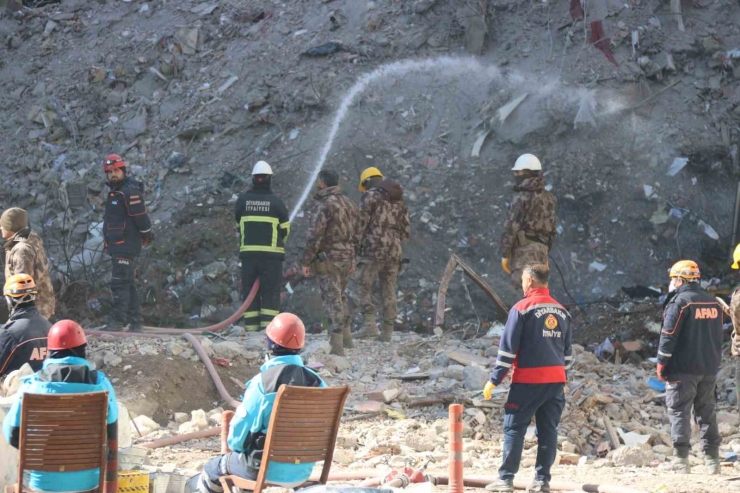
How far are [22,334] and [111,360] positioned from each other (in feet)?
10.2

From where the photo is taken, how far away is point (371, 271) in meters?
11.6

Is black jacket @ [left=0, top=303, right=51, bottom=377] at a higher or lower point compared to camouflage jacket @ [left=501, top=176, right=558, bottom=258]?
lower

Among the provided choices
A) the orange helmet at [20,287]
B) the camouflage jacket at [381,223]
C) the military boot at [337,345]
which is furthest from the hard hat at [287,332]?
the camouflage jacket at [381,223]

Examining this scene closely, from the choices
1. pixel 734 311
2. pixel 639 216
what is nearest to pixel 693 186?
pixel 639 216

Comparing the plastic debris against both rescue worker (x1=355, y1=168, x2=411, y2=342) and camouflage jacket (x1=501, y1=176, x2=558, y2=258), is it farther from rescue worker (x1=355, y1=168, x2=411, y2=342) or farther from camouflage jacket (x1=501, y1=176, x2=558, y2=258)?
rescue worker (x1=355, y1=168, x2=411, y2=342)

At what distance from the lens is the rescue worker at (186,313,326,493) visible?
16.4ft

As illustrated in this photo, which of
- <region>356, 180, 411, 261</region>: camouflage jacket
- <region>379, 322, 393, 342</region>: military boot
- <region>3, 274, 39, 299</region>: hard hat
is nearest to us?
<region>3, 274, 39, 299</region>: hard hat

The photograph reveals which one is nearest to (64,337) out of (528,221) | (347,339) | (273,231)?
(347,339)

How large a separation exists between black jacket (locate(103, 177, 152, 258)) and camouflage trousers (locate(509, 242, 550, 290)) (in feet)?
13.9

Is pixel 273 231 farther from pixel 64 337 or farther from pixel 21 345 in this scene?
pixel 64 337

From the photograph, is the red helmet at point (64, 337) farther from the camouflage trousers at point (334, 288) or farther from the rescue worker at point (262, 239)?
the rescue worker at point (262, 239)

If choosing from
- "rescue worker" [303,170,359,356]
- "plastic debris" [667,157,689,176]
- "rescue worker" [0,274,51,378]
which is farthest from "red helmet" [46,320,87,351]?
"plastic debris" [667,157,689,176]

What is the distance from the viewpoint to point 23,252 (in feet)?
30.8

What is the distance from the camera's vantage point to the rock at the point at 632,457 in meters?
8.07
